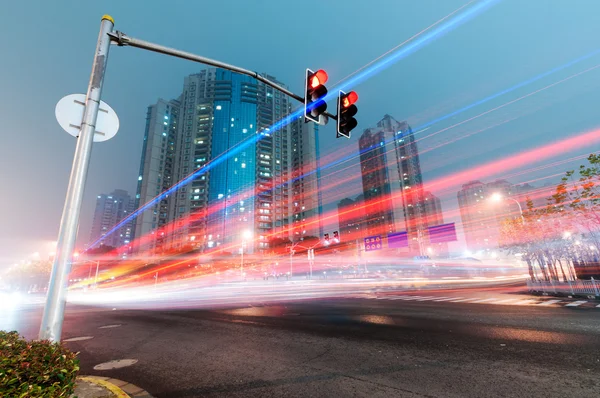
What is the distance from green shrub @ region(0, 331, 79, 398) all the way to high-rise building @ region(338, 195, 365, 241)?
5809 inches

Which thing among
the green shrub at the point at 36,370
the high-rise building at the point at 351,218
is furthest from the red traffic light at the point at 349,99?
the high-rise building at the point at 351,218

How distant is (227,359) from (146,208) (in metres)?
115

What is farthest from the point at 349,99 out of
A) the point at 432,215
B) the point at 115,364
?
the point at 432,215

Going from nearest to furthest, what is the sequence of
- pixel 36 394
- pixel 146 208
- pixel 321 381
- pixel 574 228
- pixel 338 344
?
pixel 36 394 → pixel 321 381 → pixel 338 344 → pixel 574 228 → pixel 146 208

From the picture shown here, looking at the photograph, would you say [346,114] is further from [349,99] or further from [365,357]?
[365,357]

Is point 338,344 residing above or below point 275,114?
below

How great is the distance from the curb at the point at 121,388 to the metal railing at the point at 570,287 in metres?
24.5

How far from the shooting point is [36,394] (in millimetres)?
2561

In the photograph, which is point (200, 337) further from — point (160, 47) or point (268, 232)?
point (268, 232)

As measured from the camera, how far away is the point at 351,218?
165625 mm

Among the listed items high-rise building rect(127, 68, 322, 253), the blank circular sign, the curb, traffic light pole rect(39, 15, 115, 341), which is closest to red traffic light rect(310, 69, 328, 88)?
traffic light pole rect(39, 15, 115, 341)

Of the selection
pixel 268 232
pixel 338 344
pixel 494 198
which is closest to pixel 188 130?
pixel 268 232

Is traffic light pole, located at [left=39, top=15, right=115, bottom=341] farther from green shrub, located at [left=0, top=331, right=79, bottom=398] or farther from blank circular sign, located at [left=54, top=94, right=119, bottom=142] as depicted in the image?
green shrub, located at [left=0, top=331, right=79, bottom=398]

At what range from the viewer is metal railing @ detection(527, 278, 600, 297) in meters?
17.5
